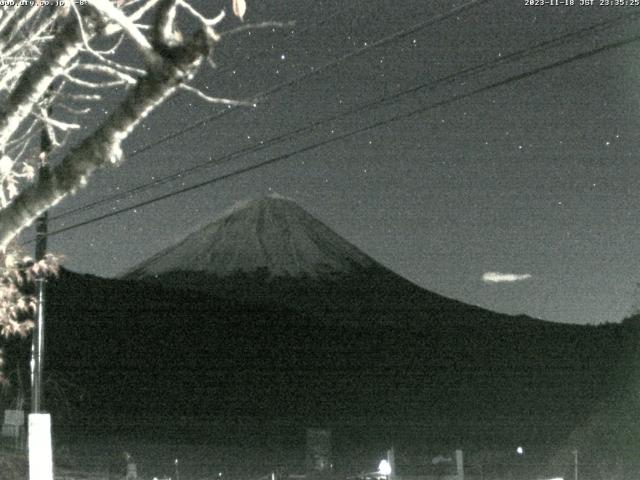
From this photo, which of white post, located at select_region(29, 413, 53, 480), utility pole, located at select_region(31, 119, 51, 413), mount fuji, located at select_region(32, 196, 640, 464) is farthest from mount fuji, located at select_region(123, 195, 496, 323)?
white post, located at select_region(29, 413, 53, 480)

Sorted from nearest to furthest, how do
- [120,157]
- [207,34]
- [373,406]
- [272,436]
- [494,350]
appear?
[207,34] → [120,157] → [272,436] → [373,406] → [494,350]


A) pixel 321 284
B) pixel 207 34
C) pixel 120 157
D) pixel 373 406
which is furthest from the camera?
pixel 321 284

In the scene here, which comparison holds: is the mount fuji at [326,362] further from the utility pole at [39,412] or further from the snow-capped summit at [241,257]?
the utility pole at [39,412]

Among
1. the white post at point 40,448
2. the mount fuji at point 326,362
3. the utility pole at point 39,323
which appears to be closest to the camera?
the white post at point 40,448

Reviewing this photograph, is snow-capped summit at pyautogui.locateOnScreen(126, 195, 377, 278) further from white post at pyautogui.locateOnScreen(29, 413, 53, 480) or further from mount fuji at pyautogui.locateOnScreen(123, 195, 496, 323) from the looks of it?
white post at pyautogui.locateOnScreen(29, 413, 53, 480)

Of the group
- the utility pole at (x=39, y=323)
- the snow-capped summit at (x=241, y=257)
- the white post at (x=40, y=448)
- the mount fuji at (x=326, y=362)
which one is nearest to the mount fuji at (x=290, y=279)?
the snow-capped summit at (x=241, y=257)

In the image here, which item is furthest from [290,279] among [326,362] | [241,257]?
[326,362]

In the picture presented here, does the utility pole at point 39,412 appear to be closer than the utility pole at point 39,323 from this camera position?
Yes

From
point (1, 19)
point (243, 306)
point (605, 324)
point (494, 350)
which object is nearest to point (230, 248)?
point (243, 306)

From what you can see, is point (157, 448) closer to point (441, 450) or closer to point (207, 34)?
point (441, 450)
